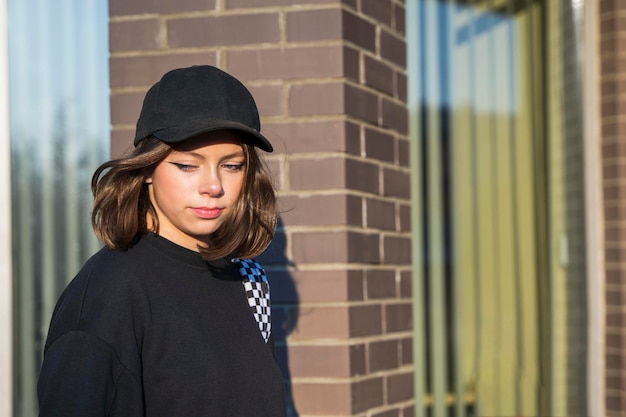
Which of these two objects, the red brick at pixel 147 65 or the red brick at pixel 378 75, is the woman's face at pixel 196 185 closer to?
the red brick at pixel 147 65

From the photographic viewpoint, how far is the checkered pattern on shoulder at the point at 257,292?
2789mm

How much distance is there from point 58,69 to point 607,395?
3.13m

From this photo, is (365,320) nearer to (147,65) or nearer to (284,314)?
(284,314)

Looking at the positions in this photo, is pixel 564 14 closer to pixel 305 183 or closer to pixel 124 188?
pixel 305 183

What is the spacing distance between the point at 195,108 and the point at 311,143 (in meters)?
1.25

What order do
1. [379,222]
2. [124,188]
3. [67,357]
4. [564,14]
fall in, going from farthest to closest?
1. [564,14]
2. [379,222]
3. [124,188]
4. [67,357]

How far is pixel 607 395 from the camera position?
5.08m

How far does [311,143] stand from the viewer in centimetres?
367

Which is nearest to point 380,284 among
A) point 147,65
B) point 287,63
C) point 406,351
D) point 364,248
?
point 364,248

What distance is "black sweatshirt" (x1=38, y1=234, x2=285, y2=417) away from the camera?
86.0 inches

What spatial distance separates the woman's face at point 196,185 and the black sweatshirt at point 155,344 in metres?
0.07

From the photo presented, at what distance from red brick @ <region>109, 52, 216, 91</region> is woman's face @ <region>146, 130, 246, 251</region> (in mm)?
1274

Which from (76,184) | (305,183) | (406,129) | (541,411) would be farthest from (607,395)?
(76,184)

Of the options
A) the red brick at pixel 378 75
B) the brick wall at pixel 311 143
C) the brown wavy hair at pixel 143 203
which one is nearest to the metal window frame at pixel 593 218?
the red brick at pixel 378 75
